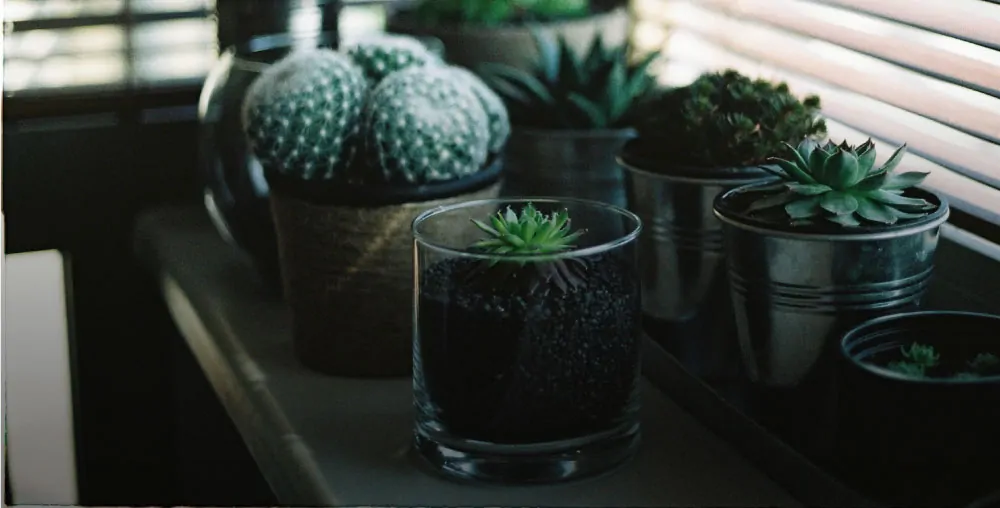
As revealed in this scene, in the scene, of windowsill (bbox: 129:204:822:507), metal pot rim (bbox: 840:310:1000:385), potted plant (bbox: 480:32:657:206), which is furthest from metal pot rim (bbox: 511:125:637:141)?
metal pot rim (bbox: 840:310:1000:385)

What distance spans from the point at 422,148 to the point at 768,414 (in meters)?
0.27

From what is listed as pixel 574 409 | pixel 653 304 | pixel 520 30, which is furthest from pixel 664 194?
pixel 520 30

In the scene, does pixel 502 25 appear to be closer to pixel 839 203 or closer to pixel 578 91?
pixel 578 91

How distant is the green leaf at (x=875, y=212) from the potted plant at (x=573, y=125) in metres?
0.30

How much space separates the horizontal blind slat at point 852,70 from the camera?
0.78m

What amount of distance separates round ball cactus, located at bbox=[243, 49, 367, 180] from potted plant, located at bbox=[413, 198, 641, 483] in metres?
0.13

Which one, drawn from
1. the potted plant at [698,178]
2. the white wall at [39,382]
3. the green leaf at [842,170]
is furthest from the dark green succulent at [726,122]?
the white wall at [39,382]

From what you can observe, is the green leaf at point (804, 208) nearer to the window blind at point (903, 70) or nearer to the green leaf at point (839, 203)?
the green leaf at point (839, 203)

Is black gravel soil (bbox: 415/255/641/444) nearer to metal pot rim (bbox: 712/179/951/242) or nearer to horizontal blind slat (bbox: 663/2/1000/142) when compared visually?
metal pot rim (bbox: 712/179/951/242)

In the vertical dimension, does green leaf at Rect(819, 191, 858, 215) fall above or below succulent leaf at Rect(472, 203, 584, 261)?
above

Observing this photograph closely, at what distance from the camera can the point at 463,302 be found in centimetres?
68

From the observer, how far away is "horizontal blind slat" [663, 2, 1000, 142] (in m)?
0.78

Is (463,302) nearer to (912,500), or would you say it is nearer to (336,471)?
(336,471)

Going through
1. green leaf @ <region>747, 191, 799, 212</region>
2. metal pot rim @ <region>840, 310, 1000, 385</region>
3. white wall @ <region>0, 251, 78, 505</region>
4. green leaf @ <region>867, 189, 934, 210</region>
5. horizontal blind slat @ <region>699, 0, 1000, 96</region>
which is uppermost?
horizontal blind slat @ <region>699, 0, 1000, 96</region>
